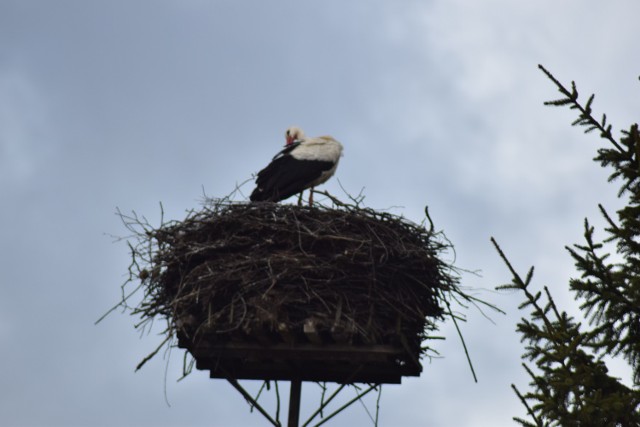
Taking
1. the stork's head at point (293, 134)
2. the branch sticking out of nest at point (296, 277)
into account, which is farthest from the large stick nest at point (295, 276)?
the stork's head at point (293, 134)

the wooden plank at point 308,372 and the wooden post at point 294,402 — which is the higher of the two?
the wooden plank at point 308,372

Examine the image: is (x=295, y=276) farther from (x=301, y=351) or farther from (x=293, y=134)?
(x=293, y=134)

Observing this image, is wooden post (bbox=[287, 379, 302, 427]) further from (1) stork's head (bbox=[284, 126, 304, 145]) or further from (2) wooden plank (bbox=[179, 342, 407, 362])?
(1) stork's head (bbox=[284, 126, 304, 145])

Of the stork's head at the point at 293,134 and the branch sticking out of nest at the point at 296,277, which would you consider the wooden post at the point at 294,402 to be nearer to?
the branch sticking out of nest at the point at 296,277

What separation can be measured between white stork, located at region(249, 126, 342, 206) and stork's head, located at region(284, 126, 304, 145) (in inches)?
21.9

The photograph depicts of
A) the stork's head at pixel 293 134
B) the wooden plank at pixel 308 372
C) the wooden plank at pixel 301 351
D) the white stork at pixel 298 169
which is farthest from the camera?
the stork's head at pixel 293 134

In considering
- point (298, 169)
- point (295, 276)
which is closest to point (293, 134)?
point (298, 169)

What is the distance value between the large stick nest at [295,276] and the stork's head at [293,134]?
2.75 meters

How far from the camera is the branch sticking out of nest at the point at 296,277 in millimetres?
6059

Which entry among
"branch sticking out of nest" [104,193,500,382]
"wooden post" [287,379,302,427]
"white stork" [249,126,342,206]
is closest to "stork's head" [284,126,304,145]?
"white stork" [249,126,342,206]

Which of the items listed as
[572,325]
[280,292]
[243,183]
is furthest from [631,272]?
[243,183]

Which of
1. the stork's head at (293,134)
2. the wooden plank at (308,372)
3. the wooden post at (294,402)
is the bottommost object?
the wooden post at (294,402)

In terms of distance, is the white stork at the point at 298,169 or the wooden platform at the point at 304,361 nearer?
the wooden platform at the point at 304,361

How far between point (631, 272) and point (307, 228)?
263 centimetres
